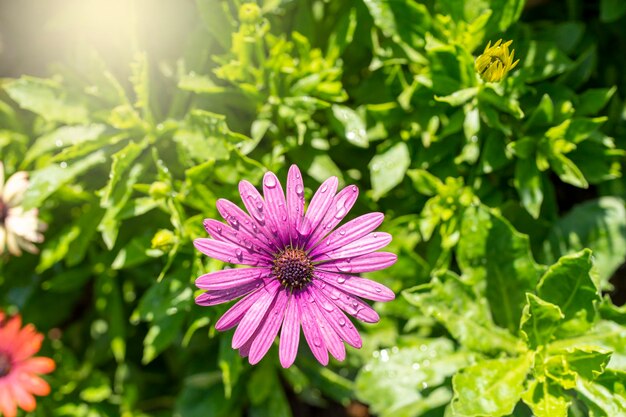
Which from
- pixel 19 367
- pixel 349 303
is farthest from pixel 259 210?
pixel 19 367

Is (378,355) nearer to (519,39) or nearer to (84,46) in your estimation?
(519,39)

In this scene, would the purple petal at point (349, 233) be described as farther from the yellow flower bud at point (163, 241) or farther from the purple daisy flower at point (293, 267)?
the yellow flower bud at point (163, 241)

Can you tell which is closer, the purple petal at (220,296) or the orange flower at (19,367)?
the purple petal at (220,296)

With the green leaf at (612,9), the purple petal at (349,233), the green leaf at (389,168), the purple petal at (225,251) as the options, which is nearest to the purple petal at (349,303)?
the purple petal at (349,233)

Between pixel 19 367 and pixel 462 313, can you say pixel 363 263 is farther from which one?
pixel 19 367

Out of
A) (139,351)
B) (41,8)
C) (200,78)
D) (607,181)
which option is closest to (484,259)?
(607,181)

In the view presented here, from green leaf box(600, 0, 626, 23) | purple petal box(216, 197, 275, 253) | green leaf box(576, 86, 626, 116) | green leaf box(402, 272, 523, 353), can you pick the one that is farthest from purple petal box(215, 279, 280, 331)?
green leaf box(600, 0, 626, 23)
